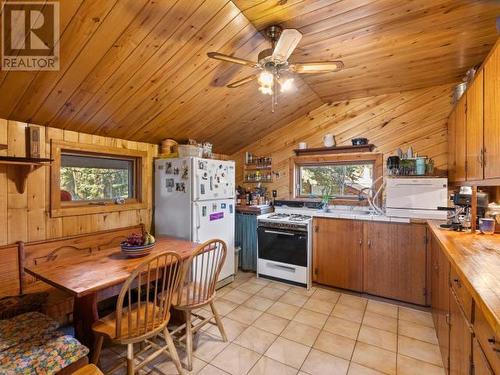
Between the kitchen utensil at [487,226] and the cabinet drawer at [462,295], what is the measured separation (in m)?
0.78

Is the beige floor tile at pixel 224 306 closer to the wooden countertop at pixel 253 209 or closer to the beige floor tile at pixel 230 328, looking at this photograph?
the beige floor tile at pixel 230 328

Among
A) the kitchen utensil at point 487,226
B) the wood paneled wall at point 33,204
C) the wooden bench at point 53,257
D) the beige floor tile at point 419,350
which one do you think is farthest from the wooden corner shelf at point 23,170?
the kitchen utensil at point 487,226

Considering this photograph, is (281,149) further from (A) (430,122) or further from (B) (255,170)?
(A) (430,122)

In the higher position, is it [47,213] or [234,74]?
[234,74]

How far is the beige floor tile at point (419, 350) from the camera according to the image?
1963 mm

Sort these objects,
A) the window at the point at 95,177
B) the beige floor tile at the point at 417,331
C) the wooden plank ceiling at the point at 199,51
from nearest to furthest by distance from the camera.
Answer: the wooden plank ceiling at the point at 199,51 → the beige floor tile at the point at 417,331 → the window at the point at 95,177

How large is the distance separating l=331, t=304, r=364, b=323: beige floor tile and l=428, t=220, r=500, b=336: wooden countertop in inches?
→ 45.3

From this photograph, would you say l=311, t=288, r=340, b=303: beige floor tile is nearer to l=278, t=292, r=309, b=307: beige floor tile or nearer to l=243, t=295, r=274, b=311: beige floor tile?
l=278, t=292, r=309, b=307: beige floor tile

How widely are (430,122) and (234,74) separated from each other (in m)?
2.45

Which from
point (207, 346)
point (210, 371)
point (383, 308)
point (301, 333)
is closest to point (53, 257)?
point (207, 346)

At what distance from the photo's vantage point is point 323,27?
1932 mm

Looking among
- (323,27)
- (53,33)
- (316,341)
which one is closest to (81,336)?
(316,341)

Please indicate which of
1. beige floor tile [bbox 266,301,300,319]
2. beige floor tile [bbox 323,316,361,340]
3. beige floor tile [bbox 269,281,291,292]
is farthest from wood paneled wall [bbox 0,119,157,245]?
beige floor tile [bbox 323,316,361,340]

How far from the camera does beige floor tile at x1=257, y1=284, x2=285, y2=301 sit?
303cm
